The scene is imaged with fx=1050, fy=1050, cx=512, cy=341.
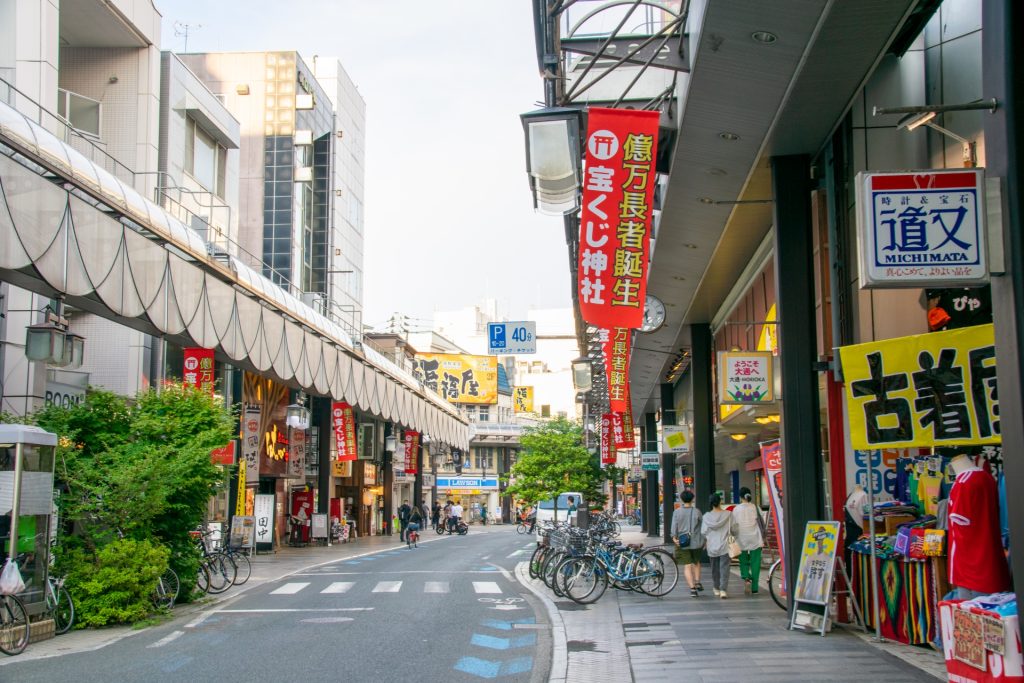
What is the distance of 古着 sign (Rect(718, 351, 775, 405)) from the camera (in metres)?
17.2

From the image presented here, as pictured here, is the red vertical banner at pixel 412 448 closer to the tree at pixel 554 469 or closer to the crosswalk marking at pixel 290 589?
the tree at pixel 554 469

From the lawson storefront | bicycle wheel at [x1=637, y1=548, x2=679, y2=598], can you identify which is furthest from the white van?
the lawson storefront

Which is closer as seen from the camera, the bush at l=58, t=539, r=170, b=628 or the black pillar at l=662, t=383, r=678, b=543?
the bush at l=58, t=539, r=170, b=628

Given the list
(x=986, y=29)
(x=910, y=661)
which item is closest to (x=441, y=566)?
(x=910, y=661)

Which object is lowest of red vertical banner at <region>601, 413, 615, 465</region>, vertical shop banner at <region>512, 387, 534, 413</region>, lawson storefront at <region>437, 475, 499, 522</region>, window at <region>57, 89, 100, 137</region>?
lawson storefront at <region>437, 475, 499, 522</region>

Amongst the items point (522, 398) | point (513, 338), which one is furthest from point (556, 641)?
point (522, 398)

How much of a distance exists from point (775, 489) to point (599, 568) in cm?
346

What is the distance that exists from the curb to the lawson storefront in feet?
225

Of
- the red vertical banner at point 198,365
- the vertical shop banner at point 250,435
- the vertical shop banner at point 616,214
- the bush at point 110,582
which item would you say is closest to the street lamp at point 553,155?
the vertical shop banner at point 616,214

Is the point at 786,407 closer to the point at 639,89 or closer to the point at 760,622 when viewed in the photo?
the point at 760,622

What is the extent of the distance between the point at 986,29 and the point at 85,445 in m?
13.9

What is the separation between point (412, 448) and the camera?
6219cm

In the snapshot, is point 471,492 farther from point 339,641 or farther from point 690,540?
point 339,641

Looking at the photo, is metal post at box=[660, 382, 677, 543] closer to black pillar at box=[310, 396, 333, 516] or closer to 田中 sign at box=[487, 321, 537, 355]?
田中 sign at box=[487, 321, 537, 355]
